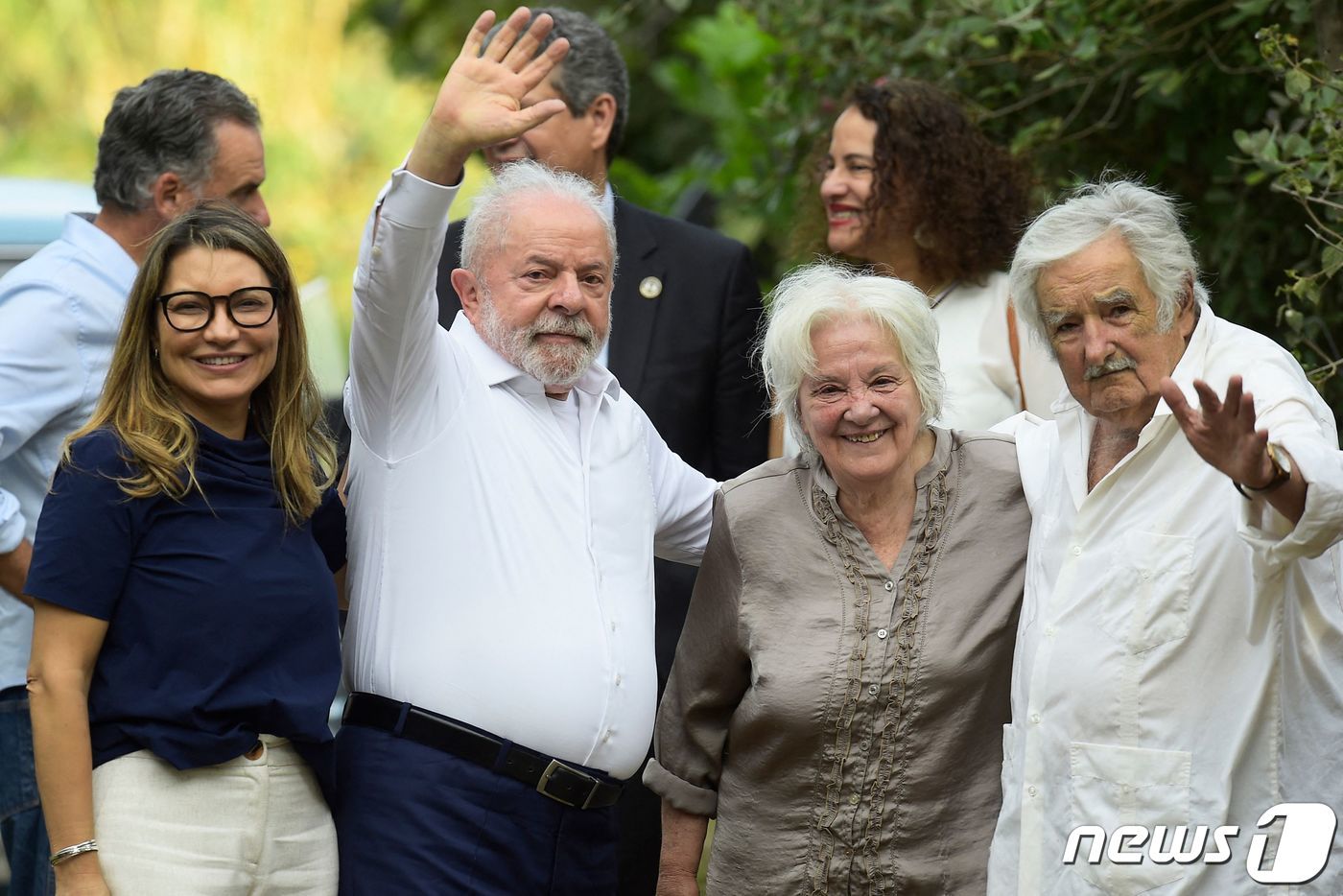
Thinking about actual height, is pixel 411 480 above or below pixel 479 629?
above

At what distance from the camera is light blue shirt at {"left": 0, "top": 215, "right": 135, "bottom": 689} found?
361cm

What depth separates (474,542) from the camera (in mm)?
3434

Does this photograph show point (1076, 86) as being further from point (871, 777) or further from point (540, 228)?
point (871, 777)

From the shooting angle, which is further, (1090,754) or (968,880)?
(968,880)

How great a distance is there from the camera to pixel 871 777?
3.36 metres

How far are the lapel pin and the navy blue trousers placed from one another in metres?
1.62

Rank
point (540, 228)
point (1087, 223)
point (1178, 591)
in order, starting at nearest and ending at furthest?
1. point (1178, 591)
2. point (1087, 223)
3. point (540, 228)

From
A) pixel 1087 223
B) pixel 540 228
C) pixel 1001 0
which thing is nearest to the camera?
pixel 1087 223

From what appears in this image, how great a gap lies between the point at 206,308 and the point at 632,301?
157cm

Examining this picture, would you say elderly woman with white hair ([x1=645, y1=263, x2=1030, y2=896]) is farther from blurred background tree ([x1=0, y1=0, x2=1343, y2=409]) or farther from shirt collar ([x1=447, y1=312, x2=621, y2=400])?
blurred background tree ([x1=0, y1=0, x2=1343, y2=409])

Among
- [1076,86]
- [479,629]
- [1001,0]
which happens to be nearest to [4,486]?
[479,629]

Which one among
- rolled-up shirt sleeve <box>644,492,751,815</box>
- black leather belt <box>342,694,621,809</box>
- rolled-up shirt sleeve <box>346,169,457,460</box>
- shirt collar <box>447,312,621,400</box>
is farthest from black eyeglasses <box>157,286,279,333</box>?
rolled-up shirt sleeve <box>644,492,751,815</box>

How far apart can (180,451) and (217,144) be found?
134cm

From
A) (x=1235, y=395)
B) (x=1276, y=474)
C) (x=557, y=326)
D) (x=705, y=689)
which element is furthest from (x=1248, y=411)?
(x=557, y=326)
